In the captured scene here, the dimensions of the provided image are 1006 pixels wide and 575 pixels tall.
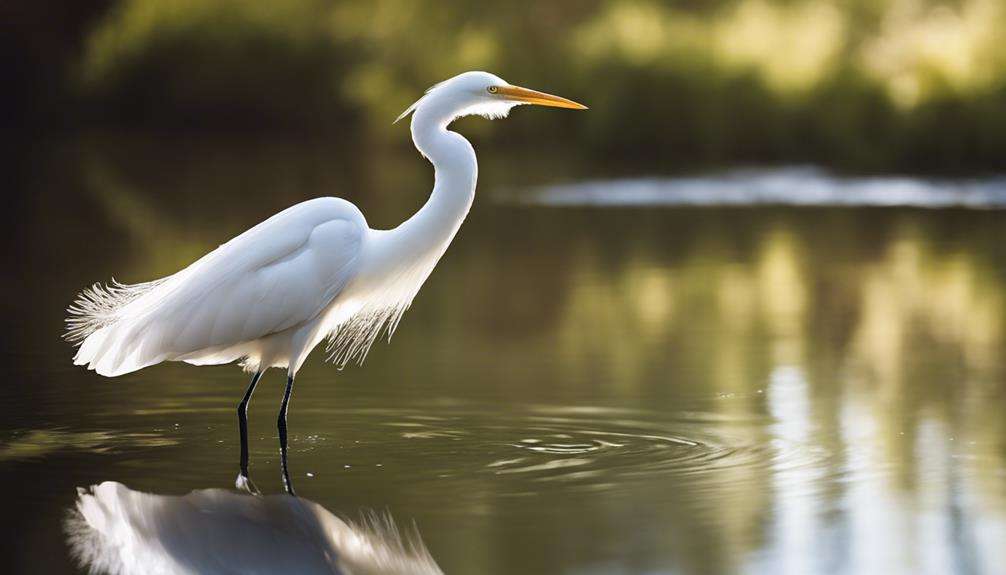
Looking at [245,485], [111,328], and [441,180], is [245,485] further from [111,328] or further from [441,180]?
[441,180]

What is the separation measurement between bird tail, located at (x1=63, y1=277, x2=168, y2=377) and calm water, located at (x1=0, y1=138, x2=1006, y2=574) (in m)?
0.24

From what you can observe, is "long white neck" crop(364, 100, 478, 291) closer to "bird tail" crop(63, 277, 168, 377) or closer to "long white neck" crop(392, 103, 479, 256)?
"long white neck" crop(392, 103, 479, 256)

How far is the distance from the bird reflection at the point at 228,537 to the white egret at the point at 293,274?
24.5 inches

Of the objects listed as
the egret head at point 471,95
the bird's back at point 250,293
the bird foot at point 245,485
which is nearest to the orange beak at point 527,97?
the egret head at point 471,95

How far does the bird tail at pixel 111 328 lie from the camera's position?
204 inches

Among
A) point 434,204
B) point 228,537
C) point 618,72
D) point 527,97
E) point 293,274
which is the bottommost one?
point 228,537

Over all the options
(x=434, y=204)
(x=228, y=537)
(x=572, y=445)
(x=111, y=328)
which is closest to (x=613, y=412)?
(x=572, y=445)

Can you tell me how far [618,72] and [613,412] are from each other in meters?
12.4

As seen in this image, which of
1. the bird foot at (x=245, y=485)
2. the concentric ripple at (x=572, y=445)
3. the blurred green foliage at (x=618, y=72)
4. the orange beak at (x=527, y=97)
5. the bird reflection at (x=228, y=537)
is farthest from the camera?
the blurred green foliage at (x=618, y=72)

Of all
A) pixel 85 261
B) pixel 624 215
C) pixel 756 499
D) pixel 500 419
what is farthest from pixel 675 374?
pixel 624 215

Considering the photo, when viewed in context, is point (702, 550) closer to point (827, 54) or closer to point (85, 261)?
point (85, 261)

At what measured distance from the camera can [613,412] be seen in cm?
564

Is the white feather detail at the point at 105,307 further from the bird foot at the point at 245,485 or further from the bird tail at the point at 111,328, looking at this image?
the bird foot at the point at 245,485

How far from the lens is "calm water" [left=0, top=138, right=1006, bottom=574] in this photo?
4.02m
